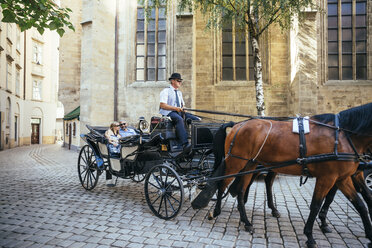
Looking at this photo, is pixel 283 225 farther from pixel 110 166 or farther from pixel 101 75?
pixel 101 75

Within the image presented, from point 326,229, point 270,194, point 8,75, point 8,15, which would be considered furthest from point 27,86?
point 326,229

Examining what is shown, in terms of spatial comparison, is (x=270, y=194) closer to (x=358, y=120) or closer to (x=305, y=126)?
(x=305, y=126)

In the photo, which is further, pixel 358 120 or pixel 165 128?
pixel 165 128

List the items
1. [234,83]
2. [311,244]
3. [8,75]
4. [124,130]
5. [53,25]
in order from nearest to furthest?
[311,244], [53,25], [124,130], [234,83], [8,75]

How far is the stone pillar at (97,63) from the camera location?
13.3 metres

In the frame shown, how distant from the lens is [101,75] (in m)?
13.5

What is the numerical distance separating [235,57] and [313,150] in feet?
33.4

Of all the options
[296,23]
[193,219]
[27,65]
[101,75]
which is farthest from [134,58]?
[27,65]

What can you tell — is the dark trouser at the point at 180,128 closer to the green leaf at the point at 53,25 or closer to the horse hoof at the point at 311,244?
the horse hoof at the point at 311,244

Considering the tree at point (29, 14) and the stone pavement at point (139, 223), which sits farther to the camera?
the tree at point (29, 14)

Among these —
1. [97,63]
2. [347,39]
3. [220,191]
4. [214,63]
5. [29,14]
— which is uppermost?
[347,39]

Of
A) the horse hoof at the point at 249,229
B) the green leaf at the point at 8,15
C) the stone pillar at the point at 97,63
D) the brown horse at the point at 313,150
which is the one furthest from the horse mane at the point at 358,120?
the stone pillar at the point at 97,63

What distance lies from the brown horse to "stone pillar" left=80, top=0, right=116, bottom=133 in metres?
10.9

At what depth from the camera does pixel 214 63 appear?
12.5m
